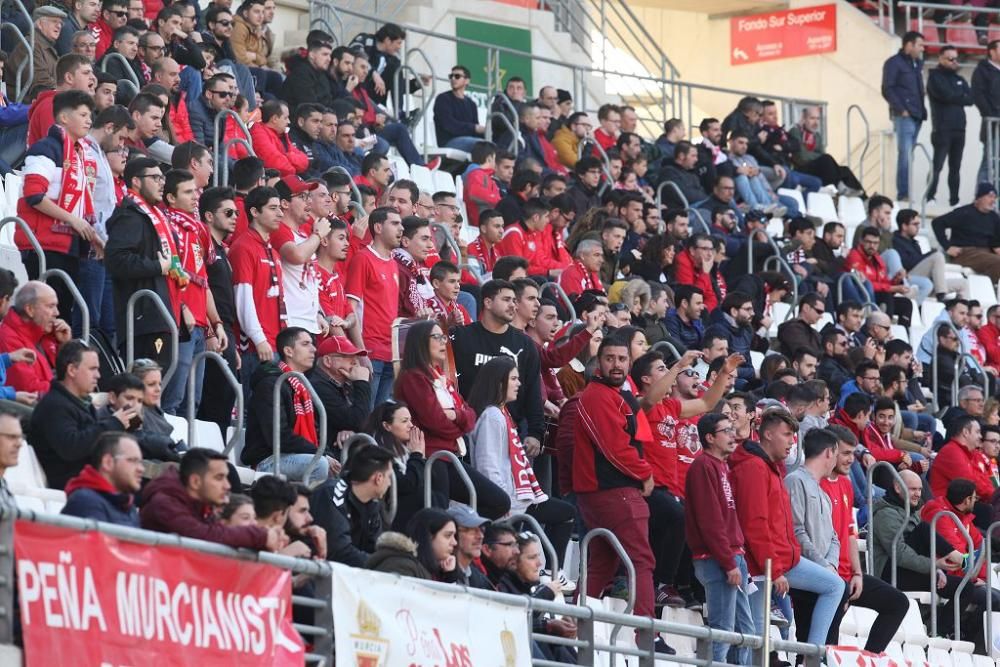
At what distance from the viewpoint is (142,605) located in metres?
6.93

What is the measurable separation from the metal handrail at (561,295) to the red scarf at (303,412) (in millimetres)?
2879

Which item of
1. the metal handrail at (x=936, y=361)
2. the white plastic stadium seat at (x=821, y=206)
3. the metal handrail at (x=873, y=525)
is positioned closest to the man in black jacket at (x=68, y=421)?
the metal handrail at (x=873, y=525)

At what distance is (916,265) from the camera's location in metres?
19.2

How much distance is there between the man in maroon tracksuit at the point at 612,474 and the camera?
1063 cm

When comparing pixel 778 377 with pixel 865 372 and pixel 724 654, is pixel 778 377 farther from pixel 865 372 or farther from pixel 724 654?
pixel 724 654

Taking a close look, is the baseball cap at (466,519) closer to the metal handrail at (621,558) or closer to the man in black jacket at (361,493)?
the man in black jacket at (361,493)

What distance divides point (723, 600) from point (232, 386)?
8.84 ft

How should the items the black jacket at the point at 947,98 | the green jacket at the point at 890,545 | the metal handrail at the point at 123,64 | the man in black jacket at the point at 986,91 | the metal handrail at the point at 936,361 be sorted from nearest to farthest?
1. the green jacket at the point at 890,545
2. the metal handrail at the point at 123,64
3. the metal handrail at the point at 936,361
4. the black jacket at the point at 947,98
5. the man in black jacket at the point at 986,91

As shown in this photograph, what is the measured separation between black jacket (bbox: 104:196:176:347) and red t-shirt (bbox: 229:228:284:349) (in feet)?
2.84


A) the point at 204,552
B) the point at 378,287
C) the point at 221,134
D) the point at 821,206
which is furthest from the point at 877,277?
the point at 204,552

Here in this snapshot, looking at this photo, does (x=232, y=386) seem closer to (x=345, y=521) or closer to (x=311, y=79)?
(x=345, y=521)

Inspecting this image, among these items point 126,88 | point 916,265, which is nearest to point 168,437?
point 126,88

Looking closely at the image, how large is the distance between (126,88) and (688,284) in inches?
165

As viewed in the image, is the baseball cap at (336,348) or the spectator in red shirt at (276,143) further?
the spectator in red shirt at (276,143)
